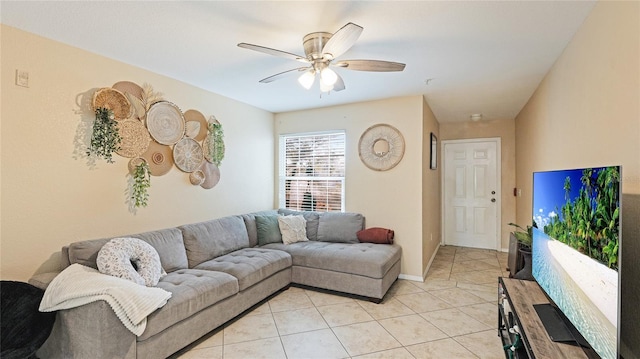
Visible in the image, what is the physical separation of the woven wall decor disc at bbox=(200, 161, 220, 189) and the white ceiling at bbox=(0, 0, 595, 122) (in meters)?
0.97

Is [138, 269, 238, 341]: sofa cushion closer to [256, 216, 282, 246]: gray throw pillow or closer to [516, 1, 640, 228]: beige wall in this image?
[256, 216, 282, 246]: gray throw pillow

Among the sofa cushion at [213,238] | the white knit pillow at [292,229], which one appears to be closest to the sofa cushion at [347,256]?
the white knit pillow at [292,229]

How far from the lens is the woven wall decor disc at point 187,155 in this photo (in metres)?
3.29

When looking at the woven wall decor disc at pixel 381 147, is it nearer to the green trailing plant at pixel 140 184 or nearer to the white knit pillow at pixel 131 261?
the green trailing plant at pixel 140 184

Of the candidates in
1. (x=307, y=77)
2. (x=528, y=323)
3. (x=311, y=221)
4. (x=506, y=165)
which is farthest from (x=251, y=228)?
(x=506, y=165)

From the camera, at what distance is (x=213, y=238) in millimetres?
3279

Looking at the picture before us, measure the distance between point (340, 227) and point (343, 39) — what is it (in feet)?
8.56

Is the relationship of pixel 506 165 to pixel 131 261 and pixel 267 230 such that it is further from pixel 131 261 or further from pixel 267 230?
pixel 131 261

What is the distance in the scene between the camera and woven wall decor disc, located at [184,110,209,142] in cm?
342

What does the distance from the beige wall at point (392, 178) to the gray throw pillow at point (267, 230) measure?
1050 mm

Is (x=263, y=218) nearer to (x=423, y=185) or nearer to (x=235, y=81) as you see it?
(x=235, y=81)

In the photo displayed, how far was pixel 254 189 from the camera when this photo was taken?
4465 mm

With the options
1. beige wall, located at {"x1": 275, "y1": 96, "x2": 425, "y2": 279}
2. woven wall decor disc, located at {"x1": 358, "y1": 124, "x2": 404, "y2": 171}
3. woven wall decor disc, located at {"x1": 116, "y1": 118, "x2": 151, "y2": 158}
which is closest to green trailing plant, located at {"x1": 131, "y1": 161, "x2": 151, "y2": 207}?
woven wall decor disc, located at {"x1": 116, "y1": 118, "x2": 151, "y2": 158}

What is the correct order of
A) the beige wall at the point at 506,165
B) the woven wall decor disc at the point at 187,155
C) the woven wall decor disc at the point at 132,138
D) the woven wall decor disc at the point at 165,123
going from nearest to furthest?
the woven wall decor disc at the point at 132,138, the woven wall decor disc at the point at 165,123, the woven wall decor disc at the point at 187,155, the beige wall at the point at 506,165
